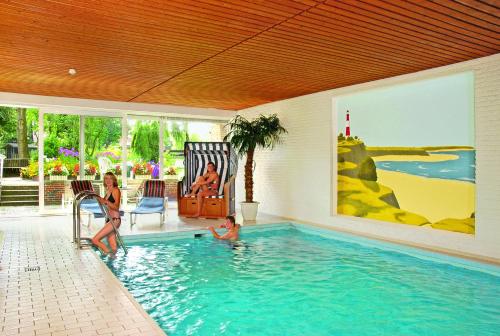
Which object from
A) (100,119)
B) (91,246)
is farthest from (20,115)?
(91,246)

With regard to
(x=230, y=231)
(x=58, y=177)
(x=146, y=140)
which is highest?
(x=146, y=140)

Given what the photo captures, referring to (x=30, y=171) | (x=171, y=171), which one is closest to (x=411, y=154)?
(x=171, y=171)

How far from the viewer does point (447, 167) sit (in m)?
6.27

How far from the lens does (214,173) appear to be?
9109 mm

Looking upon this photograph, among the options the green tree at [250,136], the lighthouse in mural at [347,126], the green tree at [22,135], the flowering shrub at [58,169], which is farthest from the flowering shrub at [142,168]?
the green tree at [22,135]

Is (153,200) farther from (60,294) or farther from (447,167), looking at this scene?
(447,167)

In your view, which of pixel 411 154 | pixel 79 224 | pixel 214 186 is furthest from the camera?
pixel 214 186

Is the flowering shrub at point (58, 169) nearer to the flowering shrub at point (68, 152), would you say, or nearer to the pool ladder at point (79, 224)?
the flowering shrub at point (68, 152)

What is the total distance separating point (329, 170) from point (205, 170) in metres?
3.15

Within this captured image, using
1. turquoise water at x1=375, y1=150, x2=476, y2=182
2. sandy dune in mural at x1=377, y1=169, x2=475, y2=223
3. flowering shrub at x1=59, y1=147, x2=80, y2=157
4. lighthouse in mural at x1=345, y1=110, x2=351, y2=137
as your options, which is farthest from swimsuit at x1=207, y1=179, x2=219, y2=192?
turquoise water at x1=375, y1=150, x2=476, y2=182

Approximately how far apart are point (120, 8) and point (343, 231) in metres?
5.45

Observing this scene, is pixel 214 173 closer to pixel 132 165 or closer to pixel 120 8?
pixel 132 165

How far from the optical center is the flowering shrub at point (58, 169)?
912cm

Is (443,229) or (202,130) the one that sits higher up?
(202,130)
